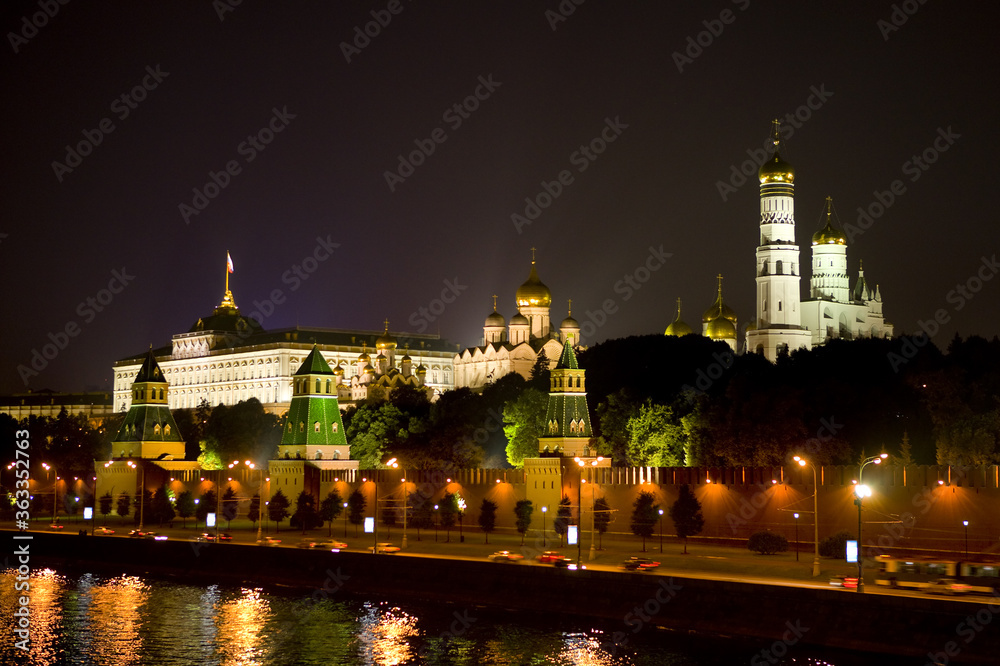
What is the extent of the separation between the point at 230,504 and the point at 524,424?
18.5 m

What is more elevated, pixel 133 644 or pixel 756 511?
pixel 756 511

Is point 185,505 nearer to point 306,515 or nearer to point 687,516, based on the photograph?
point 306,515

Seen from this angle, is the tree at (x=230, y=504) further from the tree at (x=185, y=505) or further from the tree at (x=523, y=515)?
the tree at (x=523, y=515)

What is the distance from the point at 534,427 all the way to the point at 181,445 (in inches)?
988

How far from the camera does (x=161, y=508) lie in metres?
78.9

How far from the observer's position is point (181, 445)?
299 ft

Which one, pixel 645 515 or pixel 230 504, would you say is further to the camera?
pixel 230 504

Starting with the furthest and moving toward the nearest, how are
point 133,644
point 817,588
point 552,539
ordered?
point 552,539 < point 133,644 < point 817,588

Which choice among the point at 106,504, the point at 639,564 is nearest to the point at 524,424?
the point at 106,504

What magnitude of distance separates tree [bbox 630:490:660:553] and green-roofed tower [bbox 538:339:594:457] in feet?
23.3

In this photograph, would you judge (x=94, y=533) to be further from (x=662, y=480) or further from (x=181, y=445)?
(x=662, y=480)

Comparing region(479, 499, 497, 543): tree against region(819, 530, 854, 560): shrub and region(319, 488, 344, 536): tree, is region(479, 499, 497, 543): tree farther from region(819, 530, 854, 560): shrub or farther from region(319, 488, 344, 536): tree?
region(819, 530, 854, 560): shrub

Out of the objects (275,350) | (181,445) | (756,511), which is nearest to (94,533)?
(181,445)

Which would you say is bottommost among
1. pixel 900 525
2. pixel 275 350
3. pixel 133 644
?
pixel 133 644
